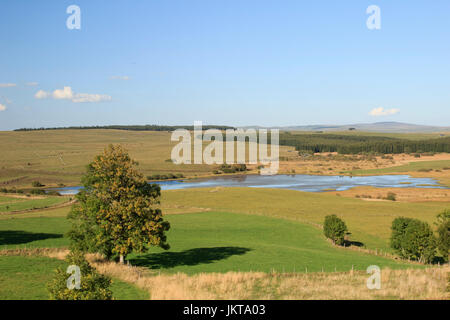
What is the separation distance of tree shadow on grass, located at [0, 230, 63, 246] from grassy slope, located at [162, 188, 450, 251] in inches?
1301

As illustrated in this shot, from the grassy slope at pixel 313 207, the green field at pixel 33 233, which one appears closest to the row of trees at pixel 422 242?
the grassy slope at pixel 313 207

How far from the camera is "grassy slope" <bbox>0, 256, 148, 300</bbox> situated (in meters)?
22.1

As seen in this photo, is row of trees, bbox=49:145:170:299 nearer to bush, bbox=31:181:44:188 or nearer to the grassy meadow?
the grassy meadow

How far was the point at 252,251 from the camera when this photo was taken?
39094 mm

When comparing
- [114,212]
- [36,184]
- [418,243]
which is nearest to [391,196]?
[418,243]

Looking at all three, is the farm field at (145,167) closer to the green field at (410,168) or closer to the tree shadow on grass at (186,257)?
the green field at (410,168)

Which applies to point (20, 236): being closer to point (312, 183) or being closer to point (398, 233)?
point (398, 233)

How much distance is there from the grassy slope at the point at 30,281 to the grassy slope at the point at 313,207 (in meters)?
33.4

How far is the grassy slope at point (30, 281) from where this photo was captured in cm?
2208

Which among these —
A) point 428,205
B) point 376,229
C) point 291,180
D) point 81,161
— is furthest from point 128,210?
point 81,161

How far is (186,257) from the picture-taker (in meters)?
35.8

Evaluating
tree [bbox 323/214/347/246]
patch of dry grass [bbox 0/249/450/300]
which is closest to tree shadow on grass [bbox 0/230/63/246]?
patch of dry grass [bbox 0/249/450/300]

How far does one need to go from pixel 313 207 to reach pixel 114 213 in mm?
51976
